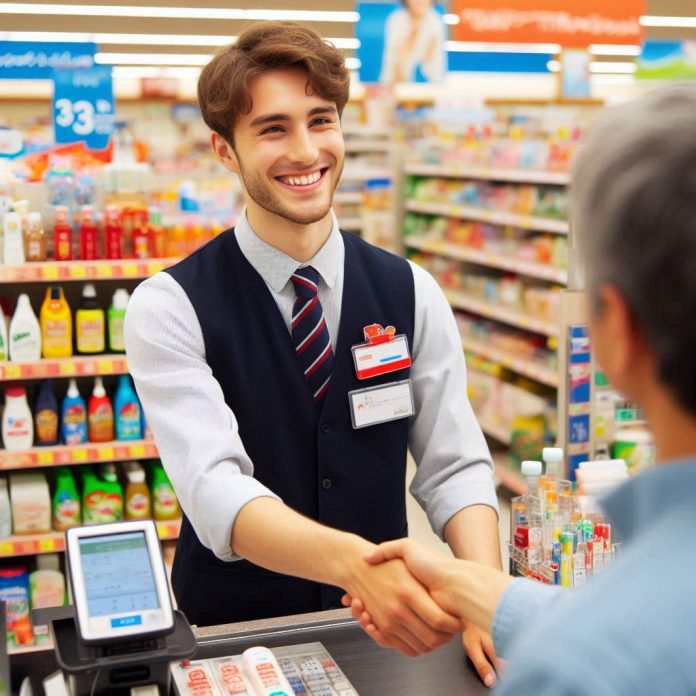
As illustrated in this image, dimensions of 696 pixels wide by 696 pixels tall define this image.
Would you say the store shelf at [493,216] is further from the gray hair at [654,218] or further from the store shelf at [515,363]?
the gray hair at [654,218]

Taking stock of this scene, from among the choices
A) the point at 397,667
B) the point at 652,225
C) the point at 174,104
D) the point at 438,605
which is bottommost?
the point at 397,667

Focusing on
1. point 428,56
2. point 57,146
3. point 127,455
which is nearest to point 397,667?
point 127,455

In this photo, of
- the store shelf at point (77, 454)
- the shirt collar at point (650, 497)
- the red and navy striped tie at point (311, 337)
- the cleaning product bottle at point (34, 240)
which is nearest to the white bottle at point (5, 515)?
the store shelf at point (77, 454)

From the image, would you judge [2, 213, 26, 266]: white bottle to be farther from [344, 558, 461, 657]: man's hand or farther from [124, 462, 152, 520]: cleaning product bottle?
[344, 558, 461, 657]: man's hand

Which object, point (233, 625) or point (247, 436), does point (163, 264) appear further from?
point (233, 625)

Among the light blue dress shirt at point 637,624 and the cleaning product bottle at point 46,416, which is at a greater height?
the light blue dress shirt at point 637,624

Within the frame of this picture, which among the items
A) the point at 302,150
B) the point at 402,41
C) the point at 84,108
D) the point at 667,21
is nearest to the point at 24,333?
the point at 84,108

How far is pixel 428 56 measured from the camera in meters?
10.1

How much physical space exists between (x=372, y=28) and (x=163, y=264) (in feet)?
20.9

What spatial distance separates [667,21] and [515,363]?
13173 mm

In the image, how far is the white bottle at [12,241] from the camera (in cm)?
433

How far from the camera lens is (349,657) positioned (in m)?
1.75

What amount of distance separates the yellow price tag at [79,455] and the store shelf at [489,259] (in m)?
3.26

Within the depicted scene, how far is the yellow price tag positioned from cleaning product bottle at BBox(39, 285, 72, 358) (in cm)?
44
